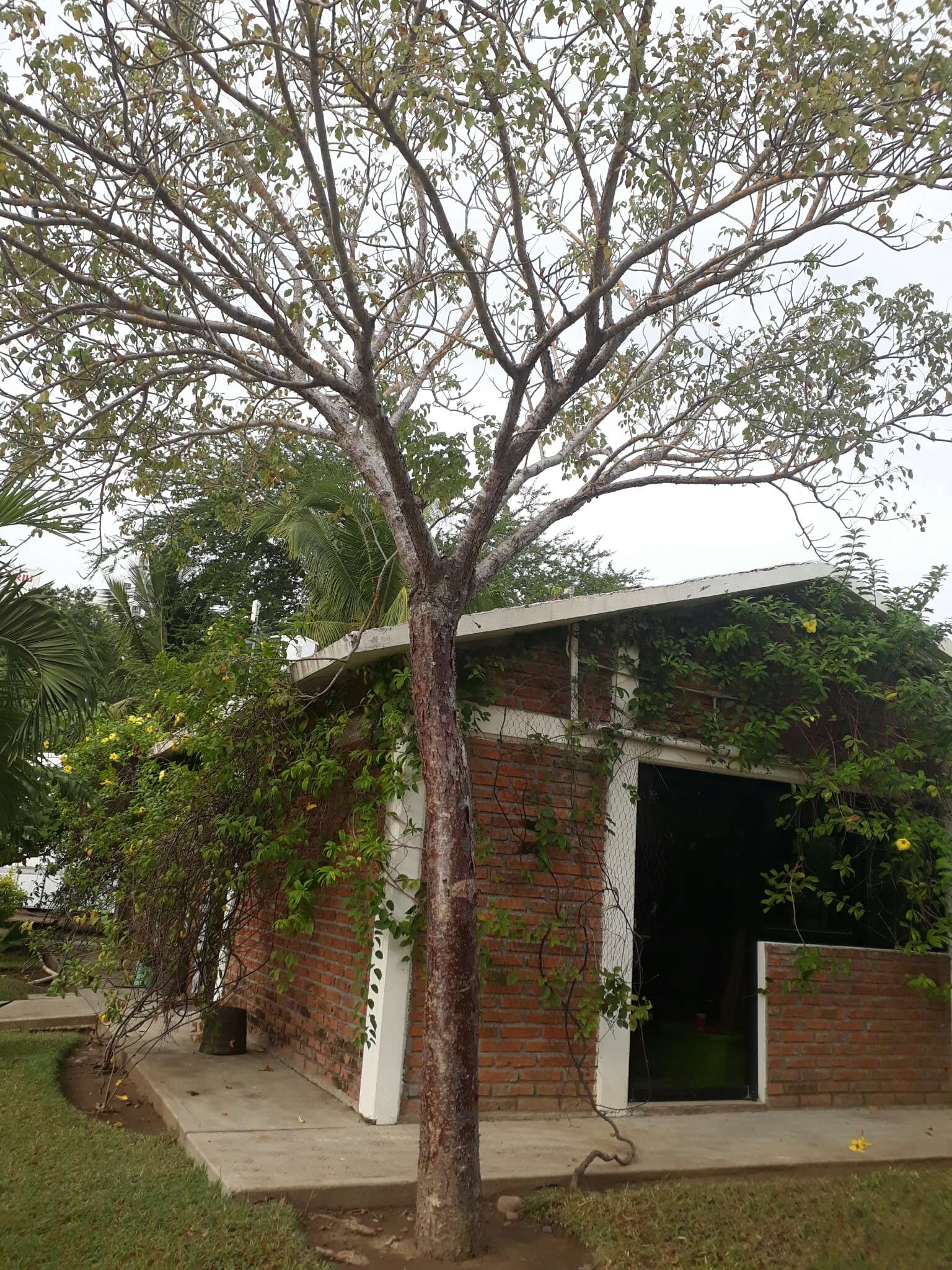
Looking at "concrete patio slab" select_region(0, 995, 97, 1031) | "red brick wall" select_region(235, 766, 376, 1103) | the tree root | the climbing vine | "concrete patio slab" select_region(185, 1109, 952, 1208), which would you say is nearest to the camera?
"concrete patio slab" select_region(185, 1109, 952, 1208)

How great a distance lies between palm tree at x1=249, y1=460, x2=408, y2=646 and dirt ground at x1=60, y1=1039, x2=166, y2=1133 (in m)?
7.29

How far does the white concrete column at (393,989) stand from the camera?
6395 mm

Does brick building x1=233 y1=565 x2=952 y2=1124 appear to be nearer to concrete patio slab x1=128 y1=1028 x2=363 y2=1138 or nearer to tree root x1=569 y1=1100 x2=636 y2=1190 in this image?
concrete patio slab x1=128 y1=1028 x2=363 y2=1138

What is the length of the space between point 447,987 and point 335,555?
11.0 meters

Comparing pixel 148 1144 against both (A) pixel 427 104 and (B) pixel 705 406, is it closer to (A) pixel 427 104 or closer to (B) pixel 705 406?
(A) pixel 427 104

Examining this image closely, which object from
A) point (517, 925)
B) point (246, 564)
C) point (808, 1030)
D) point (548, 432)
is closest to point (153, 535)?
point (548, 432)

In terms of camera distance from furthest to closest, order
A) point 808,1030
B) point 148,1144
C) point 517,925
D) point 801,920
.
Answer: point 801,920 < point 808,1030 < point 517,925 < point 148,1144

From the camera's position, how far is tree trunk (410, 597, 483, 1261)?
4609 mm

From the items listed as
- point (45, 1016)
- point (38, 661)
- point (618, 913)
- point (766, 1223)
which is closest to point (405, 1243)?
point (766, 1223)

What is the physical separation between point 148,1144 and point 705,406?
21.1 ft

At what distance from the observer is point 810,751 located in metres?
8.48

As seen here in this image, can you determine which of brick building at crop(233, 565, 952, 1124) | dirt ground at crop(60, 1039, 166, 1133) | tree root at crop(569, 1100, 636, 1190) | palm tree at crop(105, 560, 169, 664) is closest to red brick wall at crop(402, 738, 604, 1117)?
brick building at crop(233, 565, 952, 1124)

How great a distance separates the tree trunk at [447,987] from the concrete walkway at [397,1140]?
663 millimetres

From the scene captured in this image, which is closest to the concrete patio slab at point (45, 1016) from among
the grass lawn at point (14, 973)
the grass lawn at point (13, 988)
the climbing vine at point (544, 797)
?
the grass lawn at point (14, 973)
